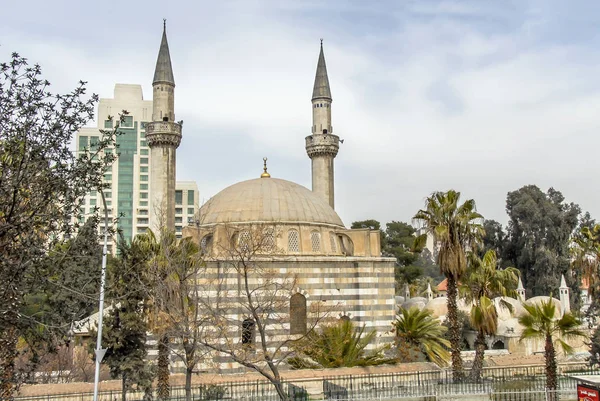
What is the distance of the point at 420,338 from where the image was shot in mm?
27188

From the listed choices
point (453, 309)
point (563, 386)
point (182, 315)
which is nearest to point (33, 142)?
point (182, 315)

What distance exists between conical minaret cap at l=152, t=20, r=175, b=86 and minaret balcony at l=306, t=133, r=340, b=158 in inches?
393

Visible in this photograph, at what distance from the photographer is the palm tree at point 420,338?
26.6m

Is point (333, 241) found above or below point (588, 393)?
above

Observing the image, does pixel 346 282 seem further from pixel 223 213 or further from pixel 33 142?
pixel 33 142

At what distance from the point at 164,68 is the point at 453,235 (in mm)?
24816

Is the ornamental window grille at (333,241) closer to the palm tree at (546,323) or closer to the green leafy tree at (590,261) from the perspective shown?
the green leafy tree at (590,261)

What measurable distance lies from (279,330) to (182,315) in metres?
10.4

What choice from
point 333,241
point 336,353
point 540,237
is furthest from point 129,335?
point 540,237

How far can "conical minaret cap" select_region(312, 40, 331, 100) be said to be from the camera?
1719 inches

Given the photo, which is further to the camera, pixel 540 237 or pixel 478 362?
pixel 540 237

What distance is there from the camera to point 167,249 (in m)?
19.3

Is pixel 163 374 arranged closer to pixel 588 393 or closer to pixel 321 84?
pixel 588 393

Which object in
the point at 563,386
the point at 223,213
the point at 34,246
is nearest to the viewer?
the point at 34,246
